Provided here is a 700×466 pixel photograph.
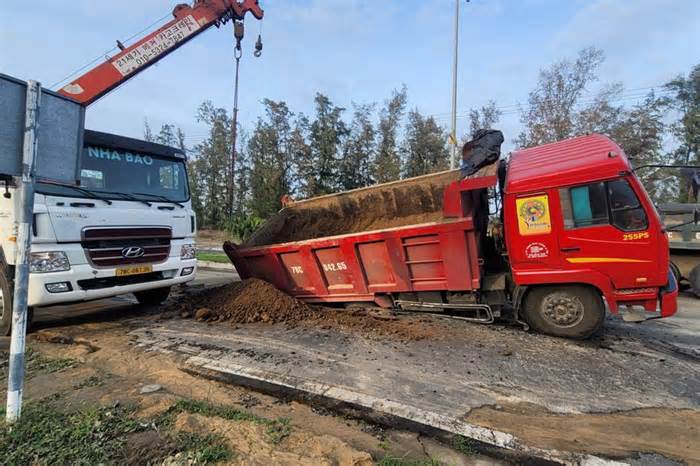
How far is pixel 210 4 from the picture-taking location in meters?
9.63

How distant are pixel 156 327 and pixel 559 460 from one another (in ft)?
15.7

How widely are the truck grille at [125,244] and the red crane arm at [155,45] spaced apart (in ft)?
13.9

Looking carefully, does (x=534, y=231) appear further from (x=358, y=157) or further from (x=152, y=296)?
(x=358, y=157)

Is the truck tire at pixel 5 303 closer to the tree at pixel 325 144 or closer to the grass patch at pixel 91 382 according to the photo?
the grass patch at pixel 91 382

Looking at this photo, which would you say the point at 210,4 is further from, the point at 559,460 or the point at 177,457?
Result: the point at 559,460

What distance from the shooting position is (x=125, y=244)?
5.17m

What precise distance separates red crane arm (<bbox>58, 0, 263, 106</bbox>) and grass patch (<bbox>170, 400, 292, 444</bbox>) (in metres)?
7.35

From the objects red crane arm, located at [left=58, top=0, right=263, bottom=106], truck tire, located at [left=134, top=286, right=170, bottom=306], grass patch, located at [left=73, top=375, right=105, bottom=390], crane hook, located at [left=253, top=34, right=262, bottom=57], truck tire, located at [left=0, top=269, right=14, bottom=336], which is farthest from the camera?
crane hook, located at [left=253, top=34, right=262, bottom=57]

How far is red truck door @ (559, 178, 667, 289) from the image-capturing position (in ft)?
14.0

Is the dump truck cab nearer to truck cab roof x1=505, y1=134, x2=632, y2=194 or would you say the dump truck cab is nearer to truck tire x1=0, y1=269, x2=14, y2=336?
truck cab roof x1=505, y1=134, x2=632, y2=194

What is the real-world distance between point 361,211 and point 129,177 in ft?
12.3

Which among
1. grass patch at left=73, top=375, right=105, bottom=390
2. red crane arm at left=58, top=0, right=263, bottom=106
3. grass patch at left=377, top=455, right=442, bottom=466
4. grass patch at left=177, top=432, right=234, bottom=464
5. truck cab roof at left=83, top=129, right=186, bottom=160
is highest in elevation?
red crane arm at left=58, top=0, right=263, bottom=106

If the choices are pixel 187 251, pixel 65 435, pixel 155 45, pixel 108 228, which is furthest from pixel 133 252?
pixel 155 45

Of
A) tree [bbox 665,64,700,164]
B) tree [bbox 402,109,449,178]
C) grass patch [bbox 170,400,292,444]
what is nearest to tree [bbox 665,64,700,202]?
tree [bbox 665,64,700,164]
